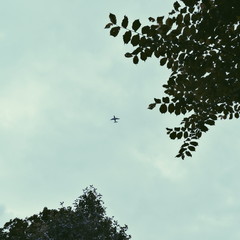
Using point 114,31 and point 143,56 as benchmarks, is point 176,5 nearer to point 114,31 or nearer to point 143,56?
point 143,56

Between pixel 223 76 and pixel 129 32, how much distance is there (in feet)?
5.22

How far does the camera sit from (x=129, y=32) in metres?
4.66

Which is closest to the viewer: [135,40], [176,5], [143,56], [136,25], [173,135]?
[136,25]

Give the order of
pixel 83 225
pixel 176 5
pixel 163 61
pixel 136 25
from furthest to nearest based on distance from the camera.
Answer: pixel 83 225, pixel 163 61, pixel 176 5, pixel 136 25

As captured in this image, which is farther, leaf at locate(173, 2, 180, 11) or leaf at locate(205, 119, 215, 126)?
leaf at locate(205, 119, 215, 126)

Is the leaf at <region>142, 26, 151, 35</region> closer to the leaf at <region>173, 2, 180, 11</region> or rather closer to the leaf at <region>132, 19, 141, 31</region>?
the leaf at <region>132, 19, 141, 31</region>

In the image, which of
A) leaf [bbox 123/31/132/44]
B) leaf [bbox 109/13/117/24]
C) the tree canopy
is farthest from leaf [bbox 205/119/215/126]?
leaf [bbox 109/13/117/24]

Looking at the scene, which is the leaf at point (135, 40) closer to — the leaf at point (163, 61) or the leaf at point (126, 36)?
the leaf at point (126, 36)

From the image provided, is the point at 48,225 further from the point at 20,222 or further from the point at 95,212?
the point at 20,222

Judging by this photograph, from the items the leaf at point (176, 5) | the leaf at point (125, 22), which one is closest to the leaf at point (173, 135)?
the leaf at point (176, 5)

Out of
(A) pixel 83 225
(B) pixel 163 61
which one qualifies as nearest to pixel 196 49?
(B) pixel 163 61

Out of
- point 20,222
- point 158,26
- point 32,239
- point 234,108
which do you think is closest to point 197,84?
point 158,26

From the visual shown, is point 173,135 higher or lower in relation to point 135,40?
lower

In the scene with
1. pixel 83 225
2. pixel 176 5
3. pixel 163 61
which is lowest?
pixel 163 61
